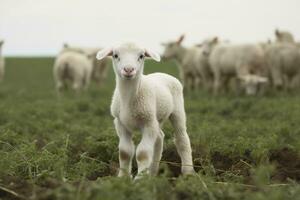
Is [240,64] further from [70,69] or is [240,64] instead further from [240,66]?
[70,69]

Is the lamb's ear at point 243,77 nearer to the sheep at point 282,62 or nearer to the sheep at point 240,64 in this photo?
the sheep at point 240,64

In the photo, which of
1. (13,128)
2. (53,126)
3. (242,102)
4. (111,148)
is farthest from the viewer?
(242,102)

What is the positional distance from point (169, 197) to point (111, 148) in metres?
3.51

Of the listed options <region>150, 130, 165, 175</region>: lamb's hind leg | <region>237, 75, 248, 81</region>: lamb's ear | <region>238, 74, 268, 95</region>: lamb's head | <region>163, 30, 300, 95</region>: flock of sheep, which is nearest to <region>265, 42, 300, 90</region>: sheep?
<region>163, 30, 300, 95</region>: flock of sheep

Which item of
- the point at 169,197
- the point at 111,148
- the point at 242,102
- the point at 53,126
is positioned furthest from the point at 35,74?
the point at 169,197

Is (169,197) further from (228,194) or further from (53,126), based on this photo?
(53,126)

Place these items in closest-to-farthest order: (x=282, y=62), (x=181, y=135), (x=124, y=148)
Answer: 1. (x=124, y=148)
2. (x=181, y=135)
3. (x=282, y=62)

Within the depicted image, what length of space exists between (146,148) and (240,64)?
550 inches

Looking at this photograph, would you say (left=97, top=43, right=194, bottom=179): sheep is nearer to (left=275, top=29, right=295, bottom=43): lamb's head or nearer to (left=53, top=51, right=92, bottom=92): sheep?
(left=53, top=51, right=92, bottom=92): sheep

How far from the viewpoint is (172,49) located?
2438 cm

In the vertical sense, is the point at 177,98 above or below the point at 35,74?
above

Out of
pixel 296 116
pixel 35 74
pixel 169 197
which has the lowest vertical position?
pixel 35 74

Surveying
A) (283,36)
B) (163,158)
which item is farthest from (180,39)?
(163,158)

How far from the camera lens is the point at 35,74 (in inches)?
1854
